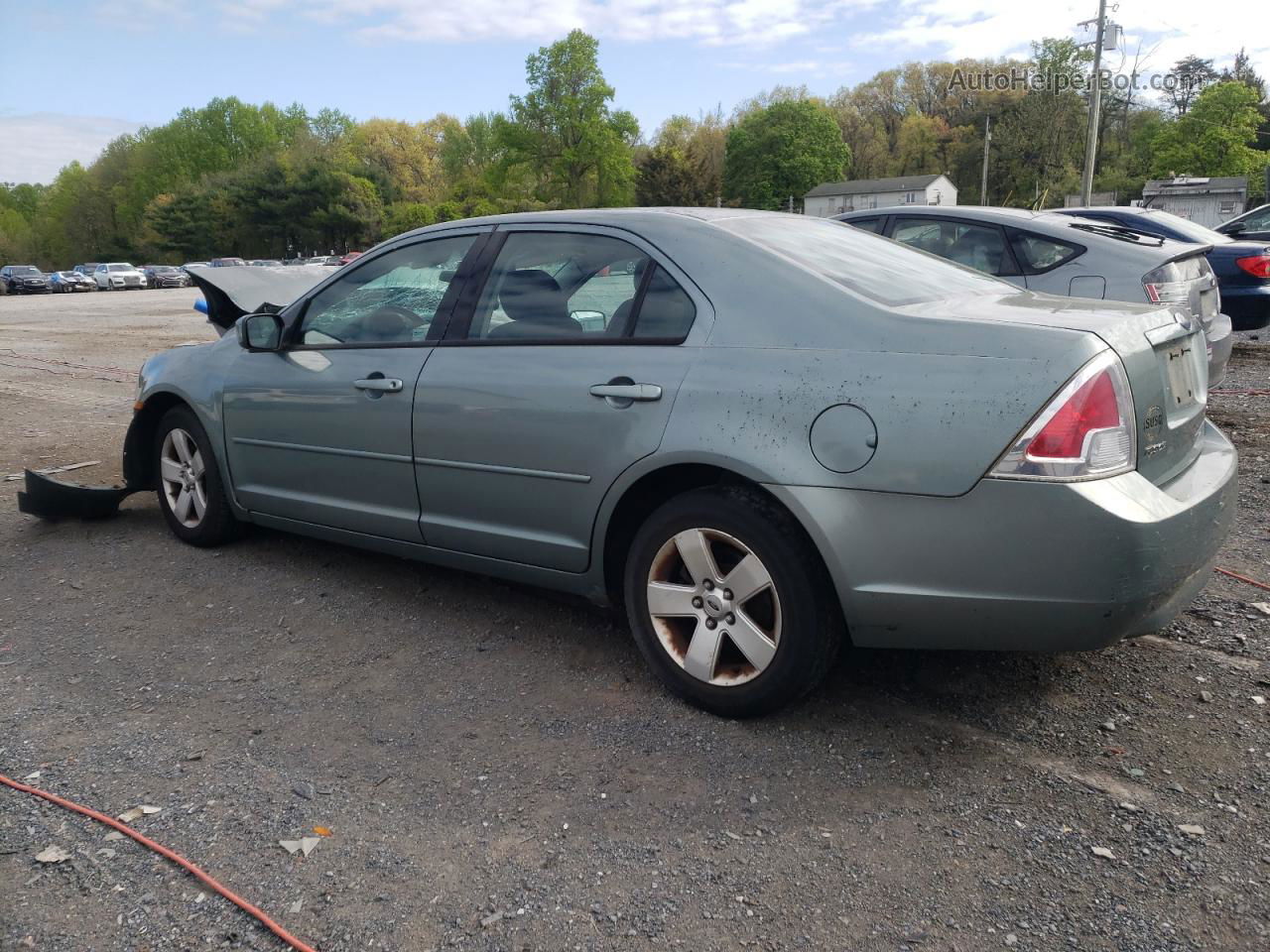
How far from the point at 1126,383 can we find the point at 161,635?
11.8 ft

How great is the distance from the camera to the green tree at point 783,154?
4040 inches

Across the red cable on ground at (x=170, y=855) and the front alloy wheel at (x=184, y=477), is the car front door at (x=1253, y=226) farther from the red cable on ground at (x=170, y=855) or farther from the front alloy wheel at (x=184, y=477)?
the red cable on ground at (x=170, y=855)

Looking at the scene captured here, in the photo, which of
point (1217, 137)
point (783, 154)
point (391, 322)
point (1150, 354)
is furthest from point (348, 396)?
point (783, 154)

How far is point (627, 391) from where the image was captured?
10.9 feet

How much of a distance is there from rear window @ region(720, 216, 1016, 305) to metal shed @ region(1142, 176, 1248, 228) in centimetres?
4323

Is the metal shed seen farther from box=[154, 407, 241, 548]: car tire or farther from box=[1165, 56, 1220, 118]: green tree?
box=[1165, 56, 1220, 118]: green tree

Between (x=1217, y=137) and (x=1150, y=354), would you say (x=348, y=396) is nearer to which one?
(x=1150, y=354)

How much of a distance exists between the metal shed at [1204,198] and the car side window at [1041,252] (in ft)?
130

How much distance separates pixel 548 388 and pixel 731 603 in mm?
987

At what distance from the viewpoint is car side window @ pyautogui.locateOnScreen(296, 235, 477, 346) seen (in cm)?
412

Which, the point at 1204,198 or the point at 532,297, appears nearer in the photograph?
the point at 532,297

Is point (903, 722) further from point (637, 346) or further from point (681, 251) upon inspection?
point (681, 251)

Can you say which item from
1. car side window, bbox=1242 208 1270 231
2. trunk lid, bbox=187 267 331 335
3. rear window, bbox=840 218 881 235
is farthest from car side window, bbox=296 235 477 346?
car side window, bbox=1242 208 1270 231

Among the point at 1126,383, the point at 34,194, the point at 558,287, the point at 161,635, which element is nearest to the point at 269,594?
the point at 161,635
